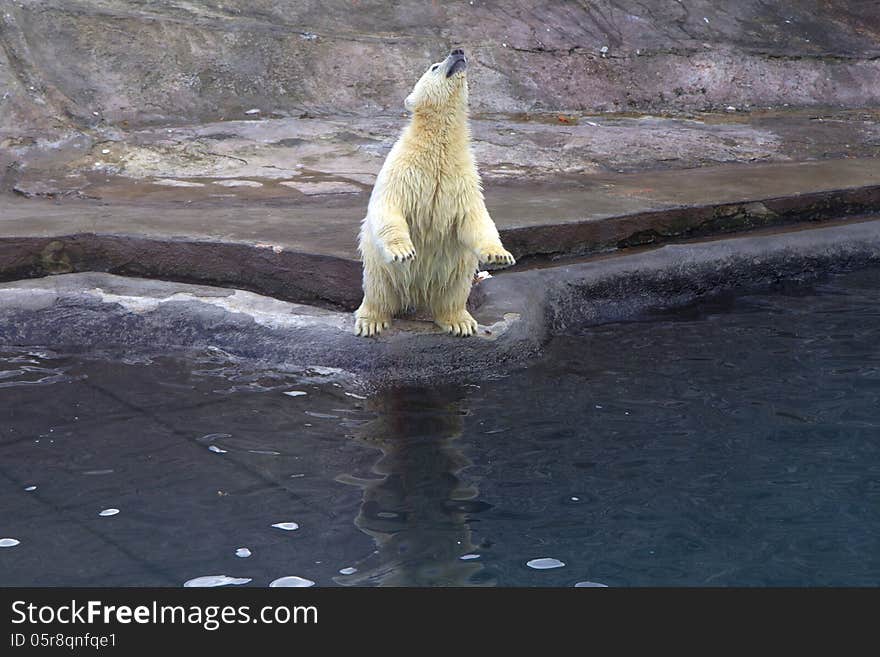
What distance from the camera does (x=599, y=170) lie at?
21.3 ft

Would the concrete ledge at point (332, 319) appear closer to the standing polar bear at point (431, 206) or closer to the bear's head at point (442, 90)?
the standing polar bear at point (431, 206)

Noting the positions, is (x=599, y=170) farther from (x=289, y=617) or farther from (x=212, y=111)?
(x=289, y=617)

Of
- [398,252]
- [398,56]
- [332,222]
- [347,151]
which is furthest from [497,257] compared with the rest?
[398,56]

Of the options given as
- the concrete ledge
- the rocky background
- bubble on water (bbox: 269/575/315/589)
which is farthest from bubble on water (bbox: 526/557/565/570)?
the rocky background

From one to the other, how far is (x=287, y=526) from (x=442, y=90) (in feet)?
5.86

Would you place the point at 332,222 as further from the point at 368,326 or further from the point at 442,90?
the point at 442,90

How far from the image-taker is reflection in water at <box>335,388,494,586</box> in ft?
9.12

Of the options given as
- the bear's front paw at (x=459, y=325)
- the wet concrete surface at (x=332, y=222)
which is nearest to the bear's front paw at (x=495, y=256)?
the bear's front paw at (x=459, y=325)

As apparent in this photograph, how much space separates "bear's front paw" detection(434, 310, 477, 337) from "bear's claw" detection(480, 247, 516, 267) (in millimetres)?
560

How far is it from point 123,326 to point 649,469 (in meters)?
2.31

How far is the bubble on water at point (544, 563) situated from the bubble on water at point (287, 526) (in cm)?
66

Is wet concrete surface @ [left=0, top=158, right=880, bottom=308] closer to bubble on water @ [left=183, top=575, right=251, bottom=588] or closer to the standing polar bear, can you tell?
the standing polar bear

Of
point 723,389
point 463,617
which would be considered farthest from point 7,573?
point 723,389

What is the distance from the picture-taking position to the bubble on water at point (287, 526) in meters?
3.00
